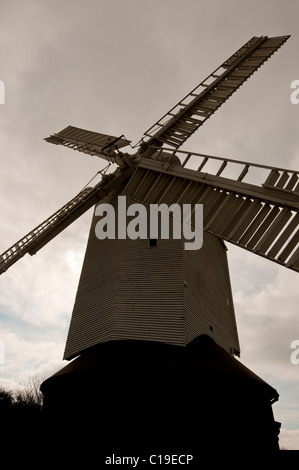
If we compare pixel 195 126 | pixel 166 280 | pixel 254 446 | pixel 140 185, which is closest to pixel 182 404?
pixel 254 446

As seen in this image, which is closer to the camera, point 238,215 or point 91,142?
point 238,215

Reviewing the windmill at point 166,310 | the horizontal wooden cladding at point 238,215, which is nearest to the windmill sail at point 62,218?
the windmill at point 166,310

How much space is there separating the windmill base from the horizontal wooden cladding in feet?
11.8

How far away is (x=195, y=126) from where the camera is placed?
50.4 feet

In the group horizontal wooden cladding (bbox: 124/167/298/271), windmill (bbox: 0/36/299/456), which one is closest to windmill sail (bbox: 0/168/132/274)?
windmill (bbox: 0/36/299/456)

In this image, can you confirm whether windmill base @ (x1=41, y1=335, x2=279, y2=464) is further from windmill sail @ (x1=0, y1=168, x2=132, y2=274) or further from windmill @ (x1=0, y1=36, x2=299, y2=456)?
windmill sail @ (x1=0, y1=168, x2=132, y2=274)

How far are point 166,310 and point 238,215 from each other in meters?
3.79

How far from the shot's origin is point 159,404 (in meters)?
9.59

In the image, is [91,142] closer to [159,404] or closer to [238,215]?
[238,215]

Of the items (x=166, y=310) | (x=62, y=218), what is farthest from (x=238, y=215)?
(x=62, y=218)

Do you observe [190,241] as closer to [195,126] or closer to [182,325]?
[182,325]

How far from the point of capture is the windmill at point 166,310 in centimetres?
932

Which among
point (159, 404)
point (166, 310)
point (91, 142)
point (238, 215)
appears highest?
point (91, 142)
